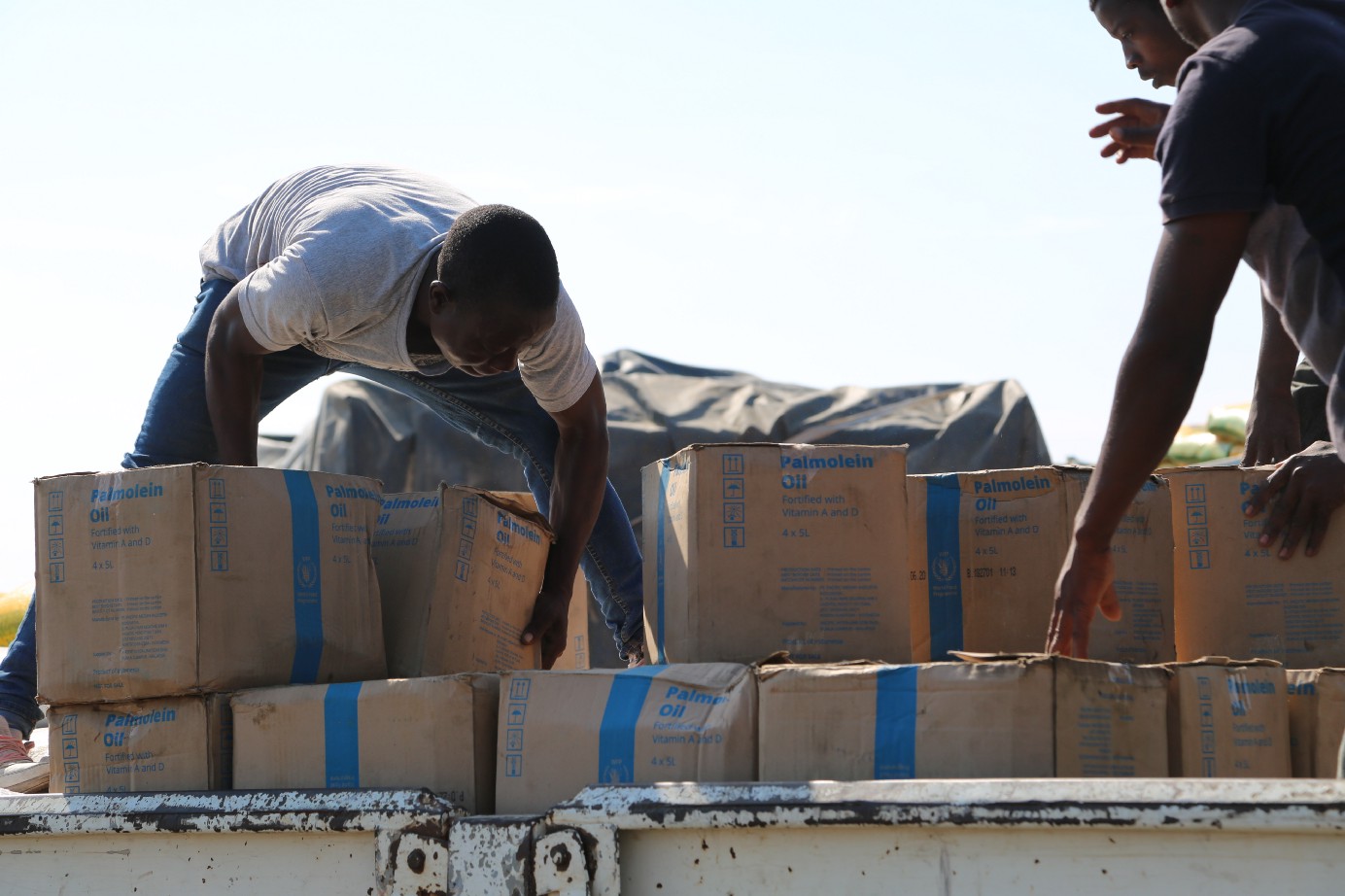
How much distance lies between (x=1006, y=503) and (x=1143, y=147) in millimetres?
1006

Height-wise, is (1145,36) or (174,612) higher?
(1145,36)

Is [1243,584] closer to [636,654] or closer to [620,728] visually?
[620,728]

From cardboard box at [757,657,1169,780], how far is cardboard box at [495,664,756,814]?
6 cm

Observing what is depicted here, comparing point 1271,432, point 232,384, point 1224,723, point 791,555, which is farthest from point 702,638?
point 1271,432

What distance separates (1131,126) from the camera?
296cm

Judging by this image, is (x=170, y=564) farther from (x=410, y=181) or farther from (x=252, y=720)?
(x=410, y=181)

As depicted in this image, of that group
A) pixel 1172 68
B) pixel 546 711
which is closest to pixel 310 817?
pixel 546 711

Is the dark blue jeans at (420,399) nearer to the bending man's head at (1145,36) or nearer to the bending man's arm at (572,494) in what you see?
the bending man's arm at (572,494)

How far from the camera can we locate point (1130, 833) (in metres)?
1.56

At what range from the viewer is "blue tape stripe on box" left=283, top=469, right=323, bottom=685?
2.29 m

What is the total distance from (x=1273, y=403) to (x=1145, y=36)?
2.88 feet

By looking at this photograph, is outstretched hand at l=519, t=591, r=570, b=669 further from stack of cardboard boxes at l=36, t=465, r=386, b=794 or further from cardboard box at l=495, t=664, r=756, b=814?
cardboard box at l=495, t=664, r=756, b=814

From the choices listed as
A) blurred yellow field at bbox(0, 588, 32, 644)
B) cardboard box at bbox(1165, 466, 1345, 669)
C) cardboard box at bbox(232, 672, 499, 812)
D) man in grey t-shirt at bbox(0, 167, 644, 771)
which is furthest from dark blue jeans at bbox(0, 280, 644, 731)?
blurred yellow field at bbox(0, 588, 32, 644)

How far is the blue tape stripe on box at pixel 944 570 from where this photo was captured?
2451 millimetres
